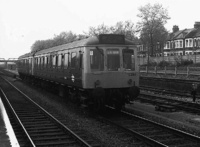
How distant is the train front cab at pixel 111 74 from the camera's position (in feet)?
38.6

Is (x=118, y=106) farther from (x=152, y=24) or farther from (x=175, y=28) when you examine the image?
(x=175, y=28)

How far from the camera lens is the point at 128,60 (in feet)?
40.7

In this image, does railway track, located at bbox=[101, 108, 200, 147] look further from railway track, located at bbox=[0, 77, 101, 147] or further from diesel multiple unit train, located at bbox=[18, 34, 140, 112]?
railway track, located at bbox=[0, 77, 101, 147]

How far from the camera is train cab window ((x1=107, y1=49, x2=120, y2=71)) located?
12109 millimetres

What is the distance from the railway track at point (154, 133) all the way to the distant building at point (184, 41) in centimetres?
5744

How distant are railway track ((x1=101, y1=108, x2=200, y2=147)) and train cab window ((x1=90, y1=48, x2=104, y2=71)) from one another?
194cm

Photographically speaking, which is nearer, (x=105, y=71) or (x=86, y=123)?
(x=86, y=123)

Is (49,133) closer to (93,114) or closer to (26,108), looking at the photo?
(93,114)

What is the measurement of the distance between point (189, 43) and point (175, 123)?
63.9 metres

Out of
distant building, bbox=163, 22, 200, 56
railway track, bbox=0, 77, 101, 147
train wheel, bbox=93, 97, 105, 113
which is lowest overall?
railway track, bbox=0, 77, 101, 147

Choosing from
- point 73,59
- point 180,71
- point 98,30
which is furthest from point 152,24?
point 73,59

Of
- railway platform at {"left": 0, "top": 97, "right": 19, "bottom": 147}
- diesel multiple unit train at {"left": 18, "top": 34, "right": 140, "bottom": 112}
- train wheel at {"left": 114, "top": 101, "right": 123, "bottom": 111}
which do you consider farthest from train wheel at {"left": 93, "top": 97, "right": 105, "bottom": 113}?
railway platform at {"left": 0, "top": 97, "right": 19, "bottom": 147}

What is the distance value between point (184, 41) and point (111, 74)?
64.0 meters

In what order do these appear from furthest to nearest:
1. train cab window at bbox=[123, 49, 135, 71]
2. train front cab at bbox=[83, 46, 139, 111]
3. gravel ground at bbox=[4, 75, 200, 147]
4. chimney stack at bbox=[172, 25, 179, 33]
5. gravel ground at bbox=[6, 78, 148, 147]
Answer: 1. chimney stack at bbox=[172, 25, 179, 33]
2. train cab window at bbox=[123, 49, 135, 71]
3. train front cab at bbox=[83, 46, 139, 111]
4. gravel ground at bbox=[4, 75, 200, 147]
5. gravel ground at bbox=[6, 78, 148, 147]
